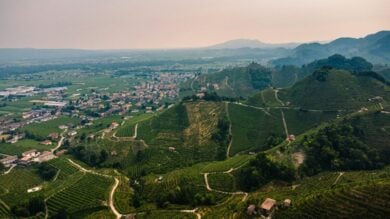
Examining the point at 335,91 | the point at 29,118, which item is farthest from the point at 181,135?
the point at 29,118

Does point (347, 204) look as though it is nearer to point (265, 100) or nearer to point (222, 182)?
point (222, 182)

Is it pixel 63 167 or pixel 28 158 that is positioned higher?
pixel 63 167

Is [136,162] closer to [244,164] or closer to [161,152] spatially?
[161,152]

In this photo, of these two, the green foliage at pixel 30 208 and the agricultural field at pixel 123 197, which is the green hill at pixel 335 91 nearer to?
the agricultural field at pixel 123 197

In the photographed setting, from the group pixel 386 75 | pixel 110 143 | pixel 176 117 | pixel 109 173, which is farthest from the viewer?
pixel 386 75

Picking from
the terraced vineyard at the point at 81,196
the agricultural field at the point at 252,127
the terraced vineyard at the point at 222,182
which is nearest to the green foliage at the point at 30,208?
the terraced vineyard at the point at 81,196

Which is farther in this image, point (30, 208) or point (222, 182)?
point (222, 182)

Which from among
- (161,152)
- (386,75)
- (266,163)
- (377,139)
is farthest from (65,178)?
(386,75)
